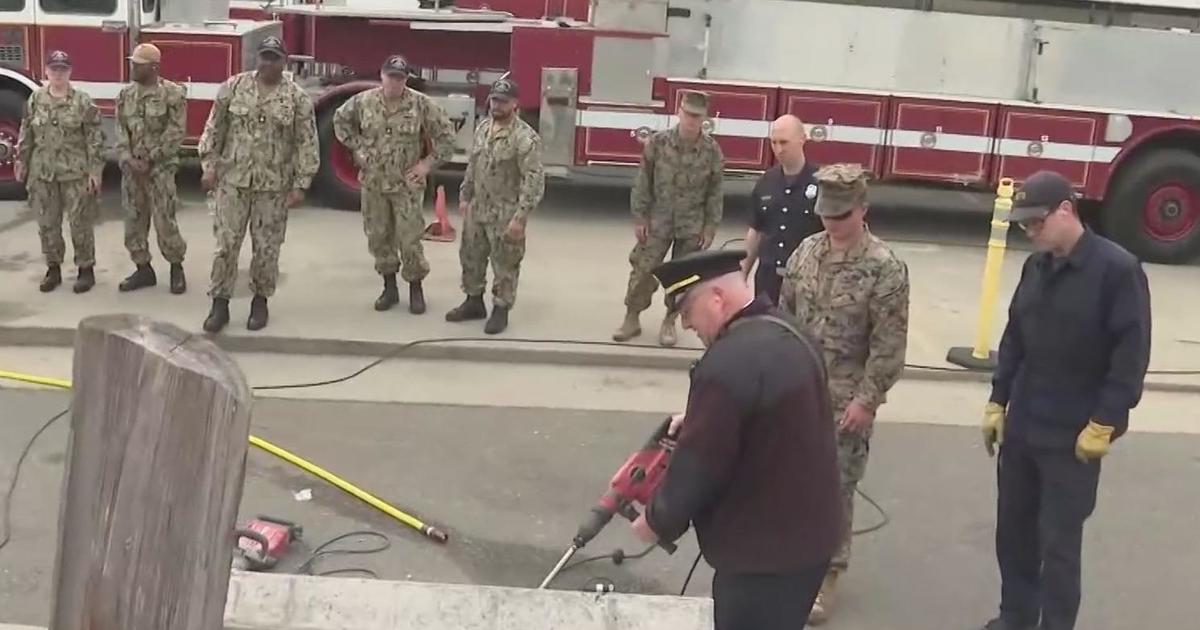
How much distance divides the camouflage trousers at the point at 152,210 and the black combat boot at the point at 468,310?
1876 millimetres

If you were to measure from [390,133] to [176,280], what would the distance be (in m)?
1.81

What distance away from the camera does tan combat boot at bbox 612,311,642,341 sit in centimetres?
828

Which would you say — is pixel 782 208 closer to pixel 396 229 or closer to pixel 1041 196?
pixel 1041 196

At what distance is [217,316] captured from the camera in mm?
7887

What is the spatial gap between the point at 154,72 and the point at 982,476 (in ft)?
18.6

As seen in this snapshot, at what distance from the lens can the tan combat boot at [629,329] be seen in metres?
8.28

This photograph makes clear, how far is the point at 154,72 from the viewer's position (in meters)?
8.39

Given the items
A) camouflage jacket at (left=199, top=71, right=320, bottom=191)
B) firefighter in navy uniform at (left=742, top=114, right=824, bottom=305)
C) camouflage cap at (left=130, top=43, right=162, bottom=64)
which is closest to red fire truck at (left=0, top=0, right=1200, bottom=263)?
camouflage cap at (left=130, top=43, right=162, bottom=64)

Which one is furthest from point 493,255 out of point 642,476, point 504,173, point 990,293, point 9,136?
point 9,136

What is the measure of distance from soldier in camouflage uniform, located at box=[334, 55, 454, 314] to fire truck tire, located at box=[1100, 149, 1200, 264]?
22.3 ft

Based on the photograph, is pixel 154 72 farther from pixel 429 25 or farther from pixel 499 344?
pixel 429 25

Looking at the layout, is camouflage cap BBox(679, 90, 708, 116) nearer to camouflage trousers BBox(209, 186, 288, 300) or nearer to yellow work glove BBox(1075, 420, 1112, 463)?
camouflage trousers BBox(209, 186, 288, 300)

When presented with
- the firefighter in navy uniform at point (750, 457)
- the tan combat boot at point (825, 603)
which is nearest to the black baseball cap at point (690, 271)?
the firefighter in navy uniform at point (750, 457)

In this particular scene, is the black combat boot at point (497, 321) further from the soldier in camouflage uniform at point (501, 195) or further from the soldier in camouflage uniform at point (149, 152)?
the soldier in camouflage uniform at point (149, 152)
